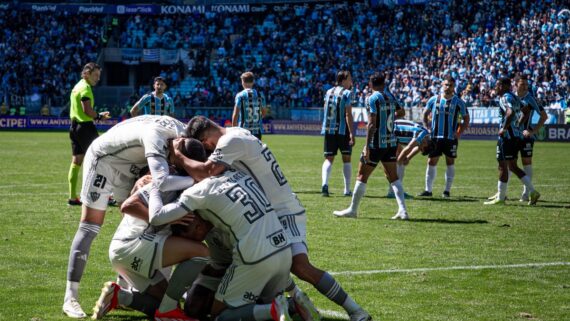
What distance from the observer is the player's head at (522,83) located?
1552cm

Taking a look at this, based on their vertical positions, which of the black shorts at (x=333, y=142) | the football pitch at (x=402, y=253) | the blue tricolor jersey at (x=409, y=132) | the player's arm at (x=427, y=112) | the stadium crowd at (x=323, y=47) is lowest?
the football pitch at (x=402, y=253)

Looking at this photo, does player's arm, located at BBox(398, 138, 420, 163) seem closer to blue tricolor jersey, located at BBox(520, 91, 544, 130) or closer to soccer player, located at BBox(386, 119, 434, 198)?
soccer player, located at BBox(386, 119, 434, 198)

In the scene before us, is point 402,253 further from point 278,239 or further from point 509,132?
point 509,132

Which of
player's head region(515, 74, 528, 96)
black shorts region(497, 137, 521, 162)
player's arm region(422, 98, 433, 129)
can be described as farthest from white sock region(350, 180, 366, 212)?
player's arm region(422, 98, 433, 129)

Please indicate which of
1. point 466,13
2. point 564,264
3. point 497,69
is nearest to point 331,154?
point 564,264

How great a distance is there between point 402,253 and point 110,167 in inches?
161

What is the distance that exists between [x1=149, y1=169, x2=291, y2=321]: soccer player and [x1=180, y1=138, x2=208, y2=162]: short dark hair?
0.38 m

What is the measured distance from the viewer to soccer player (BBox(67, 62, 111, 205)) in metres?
13.7

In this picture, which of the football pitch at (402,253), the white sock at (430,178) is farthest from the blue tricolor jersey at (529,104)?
the white sock at (430,178)

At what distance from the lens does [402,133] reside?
58.2 feet

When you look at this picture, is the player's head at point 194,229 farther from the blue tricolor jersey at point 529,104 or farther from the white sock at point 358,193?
the blue tricolor jersey at point 529,104

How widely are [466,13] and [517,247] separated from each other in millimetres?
40795

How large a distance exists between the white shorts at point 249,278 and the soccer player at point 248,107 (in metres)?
11.1

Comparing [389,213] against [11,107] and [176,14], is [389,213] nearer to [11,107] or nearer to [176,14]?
[11,107]
